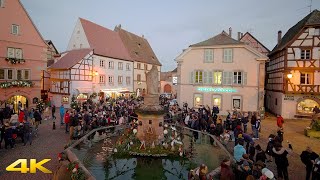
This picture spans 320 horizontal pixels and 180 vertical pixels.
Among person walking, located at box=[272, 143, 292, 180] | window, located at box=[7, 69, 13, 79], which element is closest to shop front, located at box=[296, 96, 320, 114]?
person walking, located at box=[272, 143, 292, 180]

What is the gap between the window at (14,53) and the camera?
88.0 feet

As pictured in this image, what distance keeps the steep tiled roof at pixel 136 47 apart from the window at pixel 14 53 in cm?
2102

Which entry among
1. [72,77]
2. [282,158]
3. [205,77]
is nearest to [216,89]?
[205,77]

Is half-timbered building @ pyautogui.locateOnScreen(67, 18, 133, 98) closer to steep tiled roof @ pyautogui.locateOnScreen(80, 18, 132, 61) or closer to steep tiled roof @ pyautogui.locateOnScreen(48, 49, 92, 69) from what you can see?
steep tiled roof @ pyautogui.locateOnScreen(80, 18, 132, 61)

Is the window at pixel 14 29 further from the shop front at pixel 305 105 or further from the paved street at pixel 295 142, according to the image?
the shop front at pixel 305 105

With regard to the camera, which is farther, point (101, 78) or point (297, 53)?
point (101, 78)

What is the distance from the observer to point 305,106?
2650 centimetres

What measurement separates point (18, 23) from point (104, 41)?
1451cm

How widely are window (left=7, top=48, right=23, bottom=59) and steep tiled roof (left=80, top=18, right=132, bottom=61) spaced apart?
10.1m

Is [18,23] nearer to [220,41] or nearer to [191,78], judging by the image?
[191,78]

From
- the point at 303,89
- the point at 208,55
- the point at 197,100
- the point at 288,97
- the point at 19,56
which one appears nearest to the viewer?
the point at 303,89

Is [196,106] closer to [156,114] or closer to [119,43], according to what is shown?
[156,114]

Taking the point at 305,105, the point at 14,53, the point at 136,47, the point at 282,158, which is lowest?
the point at 282,158

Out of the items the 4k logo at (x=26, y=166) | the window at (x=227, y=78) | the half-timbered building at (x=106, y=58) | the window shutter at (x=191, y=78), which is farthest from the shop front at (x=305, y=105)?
the half-timbered building at (x=106, y=58)
